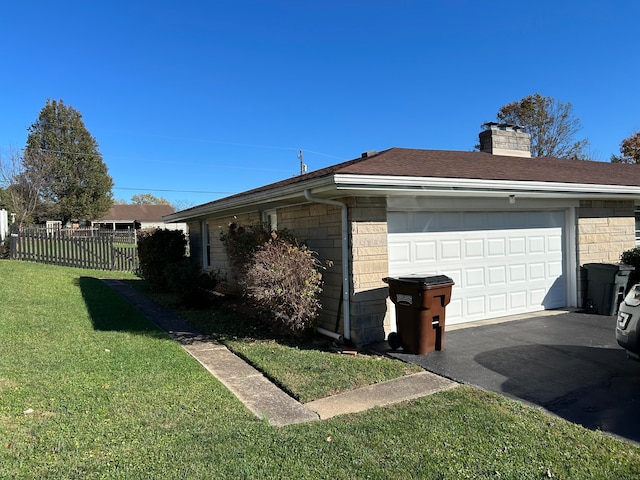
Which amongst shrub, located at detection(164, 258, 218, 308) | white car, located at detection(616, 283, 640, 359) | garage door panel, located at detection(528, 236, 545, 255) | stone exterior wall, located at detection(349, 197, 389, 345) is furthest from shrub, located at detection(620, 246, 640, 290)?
shrub, located at detection(164, 258, 218, 308)

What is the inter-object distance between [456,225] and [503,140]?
5223 mm

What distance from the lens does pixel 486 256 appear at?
8086 millimetres

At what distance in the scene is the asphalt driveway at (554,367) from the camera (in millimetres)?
4215

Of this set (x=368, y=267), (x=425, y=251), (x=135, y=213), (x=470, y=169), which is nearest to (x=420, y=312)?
(x=368, y=267)

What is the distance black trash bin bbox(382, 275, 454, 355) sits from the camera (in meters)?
5.95

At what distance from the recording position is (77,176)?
44844 mm

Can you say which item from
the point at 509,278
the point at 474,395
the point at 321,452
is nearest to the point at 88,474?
the point at 321,452

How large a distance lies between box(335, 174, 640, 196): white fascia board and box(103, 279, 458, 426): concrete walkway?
258 cm

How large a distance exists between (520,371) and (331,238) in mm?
3266

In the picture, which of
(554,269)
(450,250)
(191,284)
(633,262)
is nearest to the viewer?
(450,250)

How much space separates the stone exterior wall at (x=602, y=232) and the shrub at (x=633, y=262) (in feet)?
0.93

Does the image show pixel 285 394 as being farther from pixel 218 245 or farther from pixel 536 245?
pixel 218 245

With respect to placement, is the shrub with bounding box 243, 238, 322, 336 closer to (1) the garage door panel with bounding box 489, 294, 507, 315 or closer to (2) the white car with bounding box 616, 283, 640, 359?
(1) the garage door panel with bounding box 489, 294, 507, 315

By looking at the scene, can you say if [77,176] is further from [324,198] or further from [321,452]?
[321,452]
